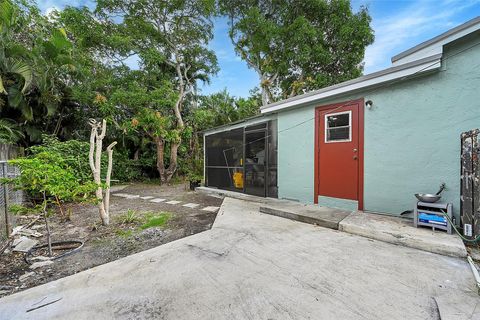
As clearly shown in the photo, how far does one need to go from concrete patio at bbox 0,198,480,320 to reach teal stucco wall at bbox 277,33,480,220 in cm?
137

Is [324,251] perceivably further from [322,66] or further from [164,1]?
[164,1]

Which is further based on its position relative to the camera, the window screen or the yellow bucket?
the yellow bucket

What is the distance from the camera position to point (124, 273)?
91.6 inches

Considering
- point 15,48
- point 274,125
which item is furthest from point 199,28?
point 274,125

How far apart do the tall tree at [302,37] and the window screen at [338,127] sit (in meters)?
6.33

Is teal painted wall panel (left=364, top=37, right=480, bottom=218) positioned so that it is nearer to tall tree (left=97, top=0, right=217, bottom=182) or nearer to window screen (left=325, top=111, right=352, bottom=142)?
window screen (left=325, top=111, right=352, bottom=142)

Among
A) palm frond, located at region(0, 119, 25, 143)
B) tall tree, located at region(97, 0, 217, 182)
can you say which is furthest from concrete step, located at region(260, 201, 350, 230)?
palm frond, located at region(0, 119, 25, 143)

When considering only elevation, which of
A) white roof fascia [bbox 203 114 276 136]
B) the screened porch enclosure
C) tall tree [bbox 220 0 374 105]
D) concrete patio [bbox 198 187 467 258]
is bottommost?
concrete patio [bbox 198 187 467 258]

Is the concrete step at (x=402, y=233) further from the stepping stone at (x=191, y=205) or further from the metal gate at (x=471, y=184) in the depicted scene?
the stepping stone at (x=191, y=205)

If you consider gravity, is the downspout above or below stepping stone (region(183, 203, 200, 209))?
above

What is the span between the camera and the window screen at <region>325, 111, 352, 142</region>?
4.46 meters

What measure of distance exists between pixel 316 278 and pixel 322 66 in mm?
11010

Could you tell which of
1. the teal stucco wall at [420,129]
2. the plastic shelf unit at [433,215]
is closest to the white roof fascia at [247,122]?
the teal stucco wall at [420,129]

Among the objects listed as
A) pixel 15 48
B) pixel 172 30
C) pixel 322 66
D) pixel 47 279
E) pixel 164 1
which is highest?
pixel 164 1
